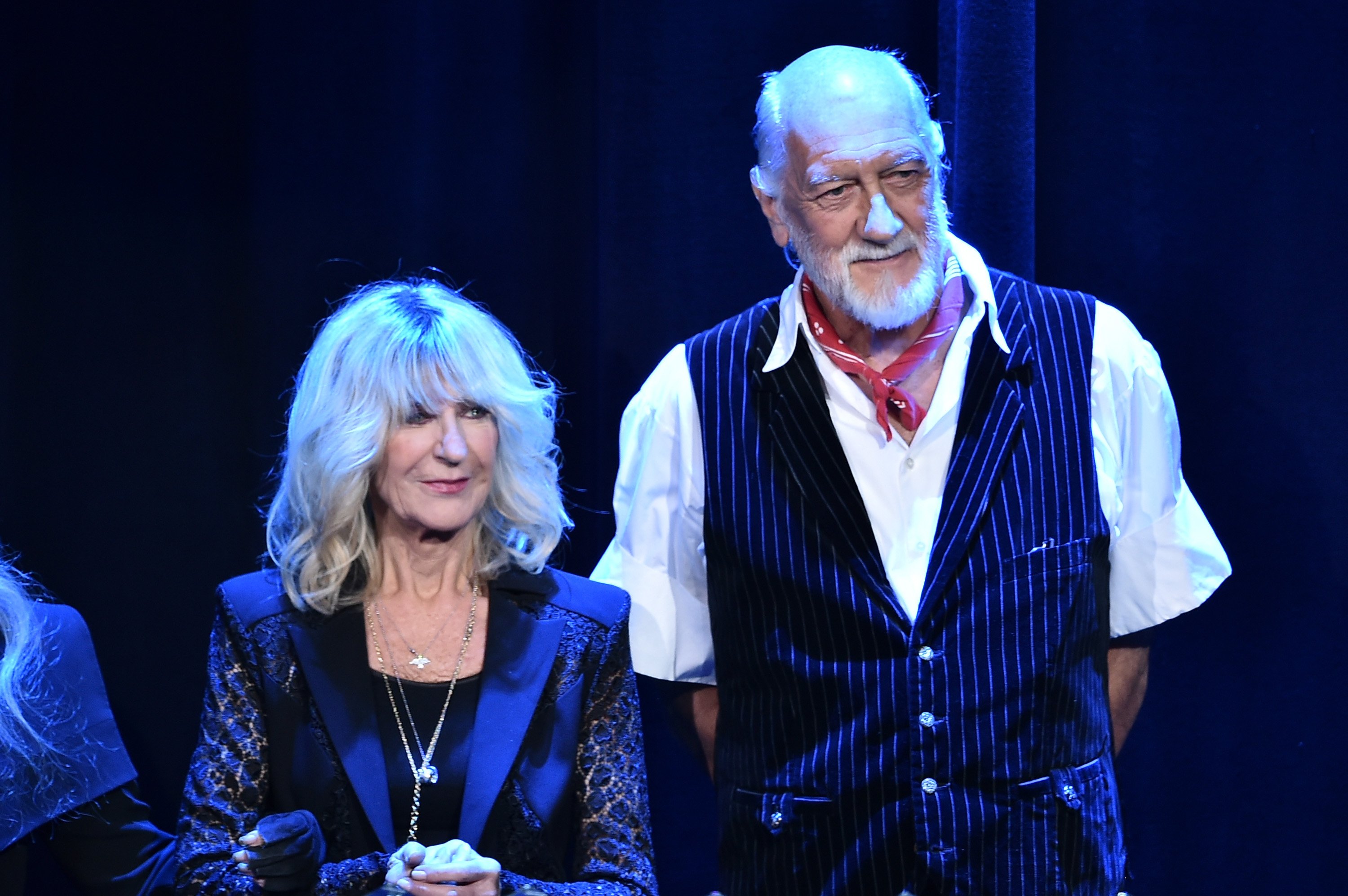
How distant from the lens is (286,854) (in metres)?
1.69

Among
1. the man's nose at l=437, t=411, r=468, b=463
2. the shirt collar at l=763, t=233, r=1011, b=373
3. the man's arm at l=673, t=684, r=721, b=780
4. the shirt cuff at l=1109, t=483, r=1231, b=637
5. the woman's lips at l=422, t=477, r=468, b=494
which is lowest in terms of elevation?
the man's arm at l=673, t=684, r=721, b=780

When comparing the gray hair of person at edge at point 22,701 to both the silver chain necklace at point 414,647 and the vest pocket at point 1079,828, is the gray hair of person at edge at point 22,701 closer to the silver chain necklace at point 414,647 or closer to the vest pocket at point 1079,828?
the silver chain necklace at point 414,647

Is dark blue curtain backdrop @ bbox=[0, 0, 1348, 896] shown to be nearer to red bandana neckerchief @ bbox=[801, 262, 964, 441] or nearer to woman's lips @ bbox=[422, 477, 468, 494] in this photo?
red bandana neckerchief @ bbox=[801, 262, 964, 441]

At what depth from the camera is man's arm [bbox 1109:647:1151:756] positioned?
2.10 metres

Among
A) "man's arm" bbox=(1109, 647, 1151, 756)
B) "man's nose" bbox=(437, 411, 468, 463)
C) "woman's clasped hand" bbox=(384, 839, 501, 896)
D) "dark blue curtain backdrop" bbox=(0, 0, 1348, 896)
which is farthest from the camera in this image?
"dark blue curtain backdrop" bbox=(0, 0, 1348, 896)

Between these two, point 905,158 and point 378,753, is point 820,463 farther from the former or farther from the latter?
point 378,753

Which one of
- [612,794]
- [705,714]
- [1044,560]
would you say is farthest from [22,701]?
[1044,560]

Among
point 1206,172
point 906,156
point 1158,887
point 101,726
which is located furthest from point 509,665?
point 1206,172

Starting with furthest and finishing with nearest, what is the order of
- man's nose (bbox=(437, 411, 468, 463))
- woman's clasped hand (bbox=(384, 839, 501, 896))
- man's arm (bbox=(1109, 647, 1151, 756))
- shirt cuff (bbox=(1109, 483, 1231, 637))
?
man's arm (bbox=(1109, 647, 1151, 756))
shirt cuff (bbox=(1109, 483, 1231, 637))
man's nose (bbox=(437, 411, 468, 463))
woman's clasped hand (bbox=(384, 839, 501, 896))

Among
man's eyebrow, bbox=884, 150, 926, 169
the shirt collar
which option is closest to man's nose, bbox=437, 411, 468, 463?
the shirt collar

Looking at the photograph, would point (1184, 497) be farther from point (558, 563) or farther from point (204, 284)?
point (204, 284)

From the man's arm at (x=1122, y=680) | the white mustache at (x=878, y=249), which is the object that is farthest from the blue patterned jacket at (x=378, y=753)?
the man's arm at (x=1122, y=680)

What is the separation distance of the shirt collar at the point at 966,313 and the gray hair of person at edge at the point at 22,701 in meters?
1.02

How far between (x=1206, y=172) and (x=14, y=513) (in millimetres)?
2080
